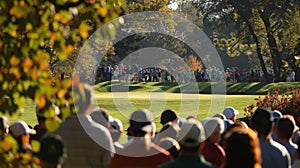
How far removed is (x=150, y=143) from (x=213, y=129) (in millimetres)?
1706

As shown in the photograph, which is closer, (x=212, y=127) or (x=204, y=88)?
(x=212, y=127)

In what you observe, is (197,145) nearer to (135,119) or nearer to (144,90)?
(135,119)

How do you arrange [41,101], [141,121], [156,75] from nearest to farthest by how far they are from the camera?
[41,101], [141,121], [156,75]

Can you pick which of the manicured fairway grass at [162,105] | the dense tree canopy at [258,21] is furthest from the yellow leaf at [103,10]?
the dense tree canopy at [258,21]

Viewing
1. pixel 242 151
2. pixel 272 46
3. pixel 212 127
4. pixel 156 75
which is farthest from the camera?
pixel 156 75

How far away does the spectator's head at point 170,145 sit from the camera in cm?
771

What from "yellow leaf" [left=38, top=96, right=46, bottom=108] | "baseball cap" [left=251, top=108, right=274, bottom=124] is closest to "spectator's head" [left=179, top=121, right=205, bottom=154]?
"baseball cap" [left=251, top=108, right=274, bottom=124]

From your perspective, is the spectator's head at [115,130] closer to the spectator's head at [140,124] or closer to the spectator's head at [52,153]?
the spectator's head at [140,124]

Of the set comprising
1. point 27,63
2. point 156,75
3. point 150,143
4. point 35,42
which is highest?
point 35,42

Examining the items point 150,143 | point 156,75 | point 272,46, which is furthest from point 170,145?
point 156,75

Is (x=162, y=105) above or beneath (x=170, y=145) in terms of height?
beneath

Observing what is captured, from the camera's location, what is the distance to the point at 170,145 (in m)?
7.79

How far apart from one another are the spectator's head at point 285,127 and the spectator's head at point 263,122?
69 centimetres

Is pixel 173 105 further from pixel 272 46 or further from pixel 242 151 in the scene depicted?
pixel 242 151
